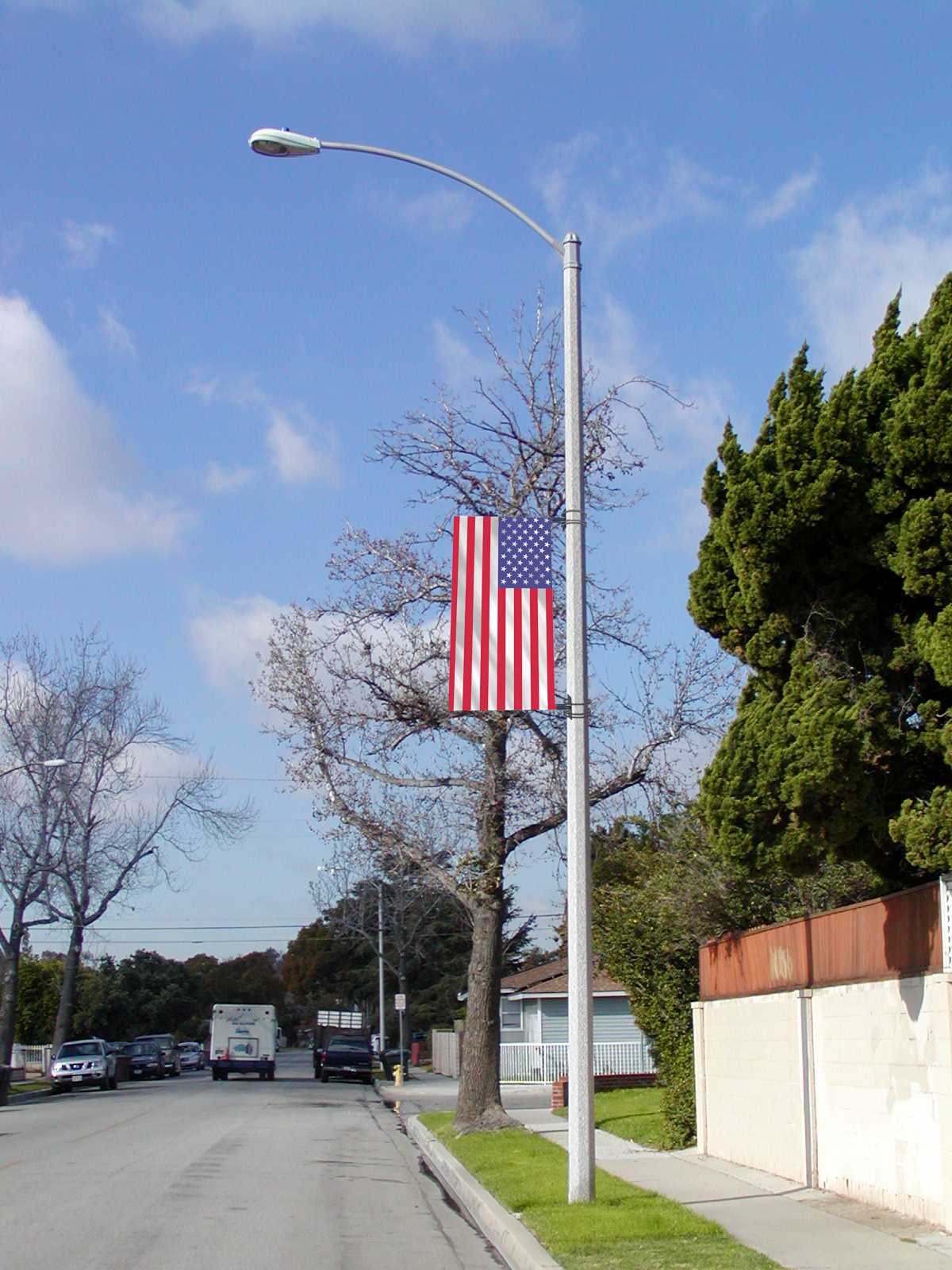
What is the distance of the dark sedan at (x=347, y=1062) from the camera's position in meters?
48.7

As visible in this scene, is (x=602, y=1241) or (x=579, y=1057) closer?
(x=602, y=1241)

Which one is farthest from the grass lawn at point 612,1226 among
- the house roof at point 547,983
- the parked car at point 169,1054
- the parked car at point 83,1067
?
the parked car at point 169,1054

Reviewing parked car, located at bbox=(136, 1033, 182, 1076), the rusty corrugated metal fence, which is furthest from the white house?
the rusty corrugated metal fence

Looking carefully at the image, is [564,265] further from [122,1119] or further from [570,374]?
[122,1119]

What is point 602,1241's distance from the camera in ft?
32.0

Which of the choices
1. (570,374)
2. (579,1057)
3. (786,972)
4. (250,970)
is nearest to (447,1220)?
(579,1057)

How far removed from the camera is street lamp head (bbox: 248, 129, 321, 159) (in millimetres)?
11625

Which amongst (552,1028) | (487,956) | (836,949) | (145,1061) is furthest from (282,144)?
(145,1061)

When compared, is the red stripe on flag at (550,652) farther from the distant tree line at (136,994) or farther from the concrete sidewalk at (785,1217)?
A: the distant tree line at (136,994)

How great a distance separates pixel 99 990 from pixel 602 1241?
74686 millimetres

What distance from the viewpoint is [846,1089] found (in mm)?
12336

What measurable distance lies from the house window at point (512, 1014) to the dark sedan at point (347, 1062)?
960 cm

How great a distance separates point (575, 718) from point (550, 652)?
0.63m

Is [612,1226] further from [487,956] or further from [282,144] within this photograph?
[487,956]
